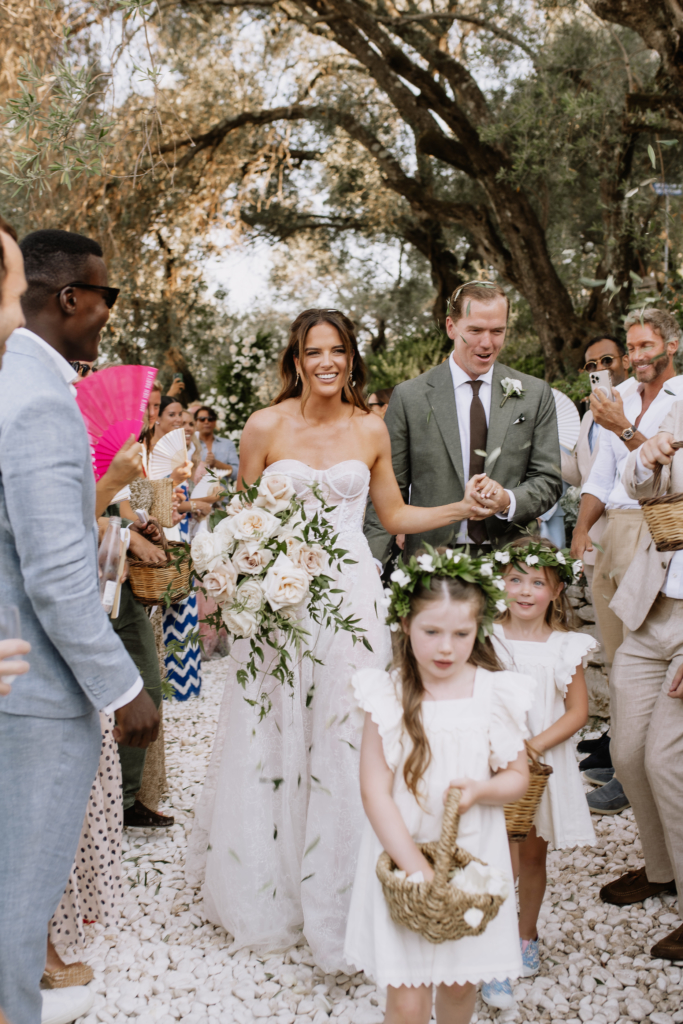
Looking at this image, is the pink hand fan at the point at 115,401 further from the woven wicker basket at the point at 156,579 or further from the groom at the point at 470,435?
the groom at the point at 470,435

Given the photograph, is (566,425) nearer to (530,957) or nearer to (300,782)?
(300,782)

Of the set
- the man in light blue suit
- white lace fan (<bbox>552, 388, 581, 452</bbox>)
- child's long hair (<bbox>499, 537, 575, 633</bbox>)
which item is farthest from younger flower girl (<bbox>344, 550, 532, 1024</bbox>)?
white lace fan (<bbox>552, 388, 581, 452</bbox>)

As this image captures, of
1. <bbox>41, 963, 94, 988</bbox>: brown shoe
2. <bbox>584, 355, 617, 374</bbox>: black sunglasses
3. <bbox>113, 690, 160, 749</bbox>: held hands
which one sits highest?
<bbox>584, 355, 617, 374</bbox>: black sunglasses

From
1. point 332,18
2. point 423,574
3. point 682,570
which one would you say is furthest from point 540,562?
point 332,18

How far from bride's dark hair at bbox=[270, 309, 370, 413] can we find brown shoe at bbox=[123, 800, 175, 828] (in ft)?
7.61

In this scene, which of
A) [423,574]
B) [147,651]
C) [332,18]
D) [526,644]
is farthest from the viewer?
[332,18]

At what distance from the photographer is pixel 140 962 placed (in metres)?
3.16

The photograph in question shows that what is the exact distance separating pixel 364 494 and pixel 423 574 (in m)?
1.13

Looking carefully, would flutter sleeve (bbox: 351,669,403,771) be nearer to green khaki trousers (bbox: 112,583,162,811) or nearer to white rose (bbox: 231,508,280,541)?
white rose (bbox: 231,508,280,541)

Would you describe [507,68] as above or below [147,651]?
above

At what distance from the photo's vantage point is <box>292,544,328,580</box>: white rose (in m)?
2.85

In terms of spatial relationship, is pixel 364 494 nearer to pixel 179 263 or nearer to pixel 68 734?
pixel 68 734

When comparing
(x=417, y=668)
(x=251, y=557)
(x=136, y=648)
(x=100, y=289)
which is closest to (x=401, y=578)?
(x=417, y=668)

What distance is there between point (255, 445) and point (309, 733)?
1182 millimetres
